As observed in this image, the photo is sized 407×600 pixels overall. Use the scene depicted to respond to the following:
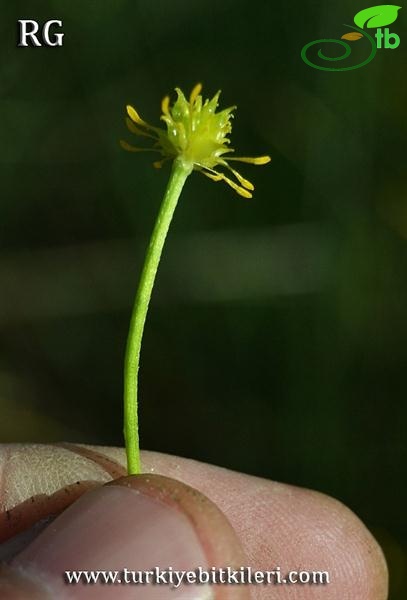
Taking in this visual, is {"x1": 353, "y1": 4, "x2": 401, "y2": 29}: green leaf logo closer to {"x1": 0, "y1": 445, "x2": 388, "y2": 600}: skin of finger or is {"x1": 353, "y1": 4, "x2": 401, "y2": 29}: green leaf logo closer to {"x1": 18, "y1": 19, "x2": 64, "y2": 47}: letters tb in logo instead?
{"x1": 18, "y1": 19, "x2": 64, "y2": 47}: letters tb in logo

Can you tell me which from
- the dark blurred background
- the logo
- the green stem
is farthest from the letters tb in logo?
the green stem

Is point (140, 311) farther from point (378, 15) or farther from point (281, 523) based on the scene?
point (378, 15)

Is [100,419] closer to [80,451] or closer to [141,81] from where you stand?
[80,451]

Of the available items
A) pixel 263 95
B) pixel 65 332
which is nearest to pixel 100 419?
pixel 65 332

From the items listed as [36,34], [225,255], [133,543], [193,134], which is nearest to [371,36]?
[225,255]

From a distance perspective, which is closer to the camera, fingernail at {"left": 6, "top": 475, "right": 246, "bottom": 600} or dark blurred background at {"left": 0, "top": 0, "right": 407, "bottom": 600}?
fingernail at {"left": 6, "top": 475, "right": 246, "bottom": 600}

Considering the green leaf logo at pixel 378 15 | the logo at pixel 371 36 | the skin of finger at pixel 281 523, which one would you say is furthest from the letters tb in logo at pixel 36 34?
the skin of finger at pixel 281 523
